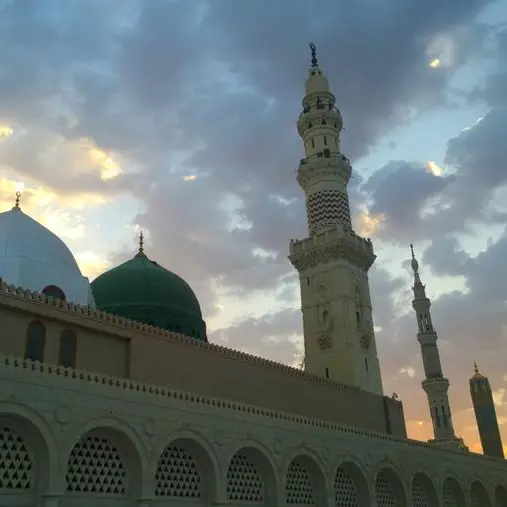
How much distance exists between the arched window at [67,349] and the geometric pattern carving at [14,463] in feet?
12.5

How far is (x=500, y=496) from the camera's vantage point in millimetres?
28625

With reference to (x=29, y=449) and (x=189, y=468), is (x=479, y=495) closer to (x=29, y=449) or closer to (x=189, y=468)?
(x=189, y=468)

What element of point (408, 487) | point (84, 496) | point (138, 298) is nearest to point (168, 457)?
point (84, 496)

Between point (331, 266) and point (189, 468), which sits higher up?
point (331, 266)

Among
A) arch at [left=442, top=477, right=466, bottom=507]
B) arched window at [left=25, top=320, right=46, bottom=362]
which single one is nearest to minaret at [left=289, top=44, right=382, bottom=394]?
arch at [left=442, top=477, right=466, bottom=507]

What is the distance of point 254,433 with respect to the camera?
15.9 meters

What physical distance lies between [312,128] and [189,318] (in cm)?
1279

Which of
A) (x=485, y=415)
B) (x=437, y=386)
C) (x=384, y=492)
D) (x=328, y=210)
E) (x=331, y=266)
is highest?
(x=328, y=210)

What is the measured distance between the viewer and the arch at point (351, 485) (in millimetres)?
18817

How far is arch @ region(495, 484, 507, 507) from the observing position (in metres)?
28.1

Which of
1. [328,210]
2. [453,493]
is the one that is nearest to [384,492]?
[453,493]

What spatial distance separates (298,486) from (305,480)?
0.41 meters

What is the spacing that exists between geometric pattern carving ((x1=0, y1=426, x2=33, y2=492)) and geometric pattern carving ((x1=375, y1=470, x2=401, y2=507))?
12.6 m

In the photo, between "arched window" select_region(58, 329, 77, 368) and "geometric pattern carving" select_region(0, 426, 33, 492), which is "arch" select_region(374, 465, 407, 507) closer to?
"arched window" select_region(58, 329, 77, 368)
